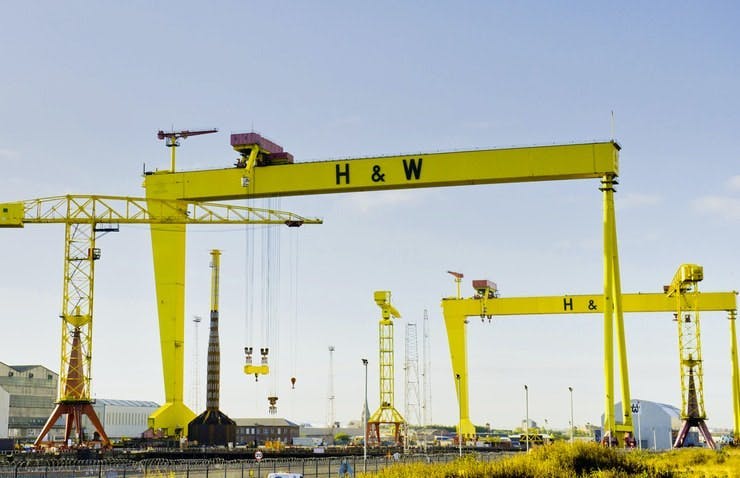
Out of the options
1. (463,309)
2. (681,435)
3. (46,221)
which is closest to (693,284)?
(681,435)

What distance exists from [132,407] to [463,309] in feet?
189

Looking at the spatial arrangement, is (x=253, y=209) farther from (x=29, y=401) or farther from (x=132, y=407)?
(x=132, y=407)

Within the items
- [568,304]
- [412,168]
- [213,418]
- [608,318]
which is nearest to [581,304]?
[568,304]

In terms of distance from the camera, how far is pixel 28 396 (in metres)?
100

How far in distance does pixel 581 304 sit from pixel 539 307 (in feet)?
10.4

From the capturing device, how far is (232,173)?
163 ft

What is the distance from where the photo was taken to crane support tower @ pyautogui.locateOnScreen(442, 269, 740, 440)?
7219cm

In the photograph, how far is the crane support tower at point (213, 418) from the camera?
64.2m

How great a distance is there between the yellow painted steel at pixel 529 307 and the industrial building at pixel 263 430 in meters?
45.4

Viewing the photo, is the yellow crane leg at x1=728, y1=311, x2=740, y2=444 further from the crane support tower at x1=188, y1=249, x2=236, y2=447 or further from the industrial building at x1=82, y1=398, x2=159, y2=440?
the industrial building at x1=82, y1=398, x2=159, y2=440

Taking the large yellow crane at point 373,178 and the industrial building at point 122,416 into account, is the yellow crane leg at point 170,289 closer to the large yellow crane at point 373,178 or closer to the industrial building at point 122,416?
the large yellow crane at point 373,178

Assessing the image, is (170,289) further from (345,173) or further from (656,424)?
(656,424)

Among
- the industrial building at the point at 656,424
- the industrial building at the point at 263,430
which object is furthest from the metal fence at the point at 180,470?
the industrial building at the point at 656,424

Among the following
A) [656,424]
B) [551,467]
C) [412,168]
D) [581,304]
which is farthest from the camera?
[656,424]
